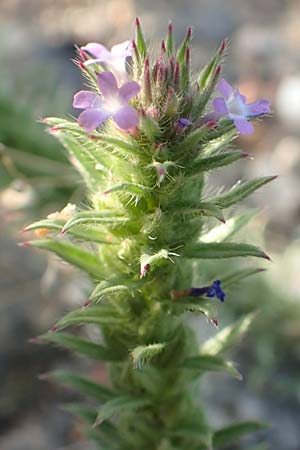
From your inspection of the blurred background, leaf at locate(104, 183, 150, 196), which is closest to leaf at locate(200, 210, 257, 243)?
leaf at locate(104, 183, 150, 196)

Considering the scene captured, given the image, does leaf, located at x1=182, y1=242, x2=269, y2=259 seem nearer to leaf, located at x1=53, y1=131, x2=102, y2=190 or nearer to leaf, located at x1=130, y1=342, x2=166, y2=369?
leaf, located at x1=130, y1=342, x2=166, y2=369

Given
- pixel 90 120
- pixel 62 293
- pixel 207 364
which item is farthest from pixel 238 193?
pixel 62 293

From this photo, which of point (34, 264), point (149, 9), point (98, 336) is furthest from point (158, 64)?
point (149, 9)

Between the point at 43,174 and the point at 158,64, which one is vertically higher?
the point at 43,174

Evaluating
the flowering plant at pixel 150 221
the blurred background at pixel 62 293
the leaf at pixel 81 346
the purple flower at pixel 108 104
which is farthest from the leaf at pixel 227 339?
the purple flower at pixel 108 104

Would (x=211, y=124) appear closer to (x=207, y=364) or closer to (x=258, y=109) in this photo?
(x=258, y=109)

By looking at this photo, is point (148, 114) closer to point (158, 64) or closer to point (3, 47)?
point (158, 64)
